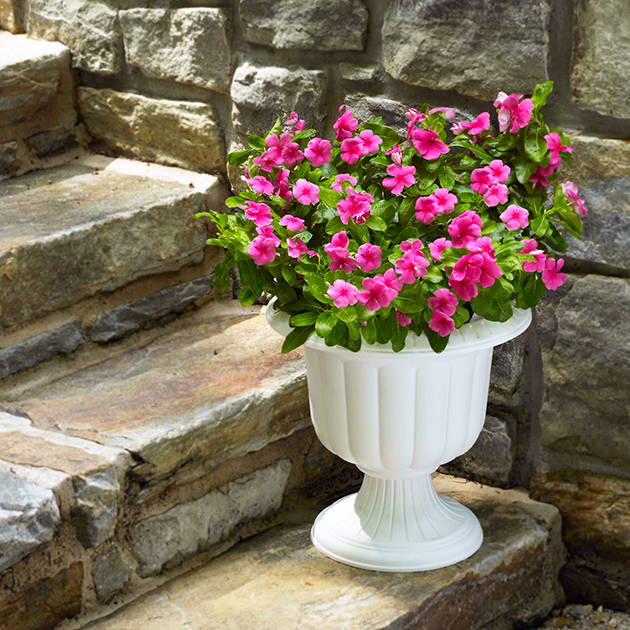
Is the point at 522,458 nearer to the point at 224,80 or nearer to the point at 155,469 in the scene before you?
the point at 155,469

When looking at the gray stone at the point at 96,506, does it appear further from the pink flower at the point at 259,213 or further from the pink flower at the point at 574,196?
the pink flower at the point at 574,196

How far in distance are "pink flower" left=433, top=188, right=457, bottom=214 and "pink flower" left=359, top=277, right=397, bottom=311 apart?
177 millimetres

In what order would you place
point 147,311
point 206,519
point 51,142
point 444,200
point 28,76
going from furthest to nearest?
point 51,142, point 28,76, point 147,311, point 206,519, point 444,200

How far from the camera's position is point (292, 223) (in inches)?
71.8

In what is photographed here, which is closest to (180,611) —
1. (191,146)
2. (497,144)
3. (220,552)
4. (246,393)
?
(220,552)

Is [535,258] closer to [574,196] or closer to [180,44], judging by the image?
[574,196]

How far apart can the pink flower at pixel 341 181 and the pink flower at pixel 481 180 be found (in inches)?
7.5

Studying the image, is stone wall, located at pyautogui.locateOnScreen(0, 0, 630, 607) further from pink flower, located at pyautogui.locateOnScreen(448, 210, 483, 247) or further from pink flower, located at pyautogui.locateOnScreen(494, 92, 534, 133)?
pink flower, located at pyautogui.locateOnScreen(448, 210, 483, 247)

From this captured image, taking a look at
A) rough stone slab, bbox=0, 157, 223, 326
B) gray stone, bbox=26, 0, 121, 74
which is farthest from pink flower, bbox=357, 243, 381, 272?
gray stone, bbox=26, 0, 121, 74

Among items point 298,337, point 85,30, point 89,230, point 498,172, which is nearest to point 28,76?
point 85,30

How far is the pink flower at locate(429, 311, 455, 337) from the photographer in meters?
1.74

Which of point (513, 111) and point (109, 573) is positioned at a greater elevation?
point (513, 111)

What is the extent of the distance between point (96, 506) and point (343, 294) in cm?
56

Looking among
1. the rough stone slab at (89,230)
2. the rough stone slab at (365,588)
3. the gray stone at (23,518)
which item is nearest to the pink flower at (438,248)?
the rough stone slab at (365,588)
